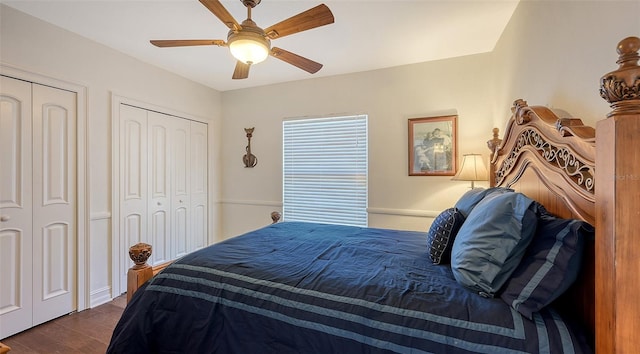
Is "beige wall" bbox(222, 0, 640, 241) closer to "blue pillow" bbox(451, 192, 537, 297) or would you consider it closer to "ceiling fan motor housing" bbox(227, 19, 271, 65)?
"blue pillow" bbox(451, 192, 537, 297)

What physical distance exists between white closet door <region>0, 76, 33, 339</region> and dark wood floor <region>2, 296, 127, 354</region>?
12 cm

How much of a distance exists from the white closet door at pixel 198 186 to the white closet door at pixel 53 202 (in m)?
1.34

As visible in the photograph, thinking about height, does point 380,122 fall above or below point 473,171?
above

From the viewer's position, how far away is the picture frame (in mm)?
2924

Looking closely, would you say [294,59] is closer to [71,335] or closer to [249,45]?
[249,45]

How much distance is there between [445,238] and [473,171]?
1337 mm

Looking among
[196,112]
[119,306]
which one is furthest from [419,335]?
[196,112]

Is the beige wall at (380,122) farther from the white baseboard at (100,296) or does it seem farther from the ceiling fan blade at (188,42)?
the ceiling fan blade at (188,42)

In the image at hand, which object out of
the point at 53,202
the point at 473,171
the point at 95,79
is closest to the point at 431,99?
the point at 473,171

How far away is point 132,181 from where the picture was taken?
2.99 metres

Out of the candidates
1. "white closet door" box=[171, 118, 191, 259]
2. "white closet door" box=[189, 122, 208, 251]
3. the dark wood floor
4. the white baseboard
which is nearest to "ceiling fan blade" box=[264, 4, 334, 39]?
"white closet door" box=[171, 118, 191, 259]

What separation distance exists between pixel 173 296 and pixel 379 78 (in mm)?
2921

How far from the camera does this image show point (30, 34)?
2203 mm

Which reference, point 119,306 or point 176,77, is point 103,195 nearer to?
point 119,306
